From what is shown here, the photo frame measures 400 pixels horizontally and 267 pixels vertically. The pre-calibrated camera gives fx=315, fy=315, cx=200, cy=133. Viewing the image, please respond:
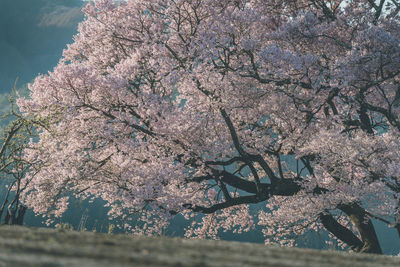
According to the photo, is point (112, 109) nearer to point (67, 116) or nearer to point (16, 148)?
point (67, 116)

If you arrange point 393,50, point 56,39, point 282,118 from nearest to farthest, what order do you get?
point 393,50, point 282,118, point 56,39

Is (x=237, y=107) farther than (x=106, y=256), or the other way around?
(x=237, y=107)

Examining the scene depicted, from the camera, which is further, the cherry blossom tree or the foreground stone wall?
the cherry blossom tree

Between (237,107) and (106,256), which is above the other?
(237,107)

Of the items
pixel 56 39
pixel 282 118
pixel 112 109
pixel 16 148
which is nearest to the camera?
pixel 16 148

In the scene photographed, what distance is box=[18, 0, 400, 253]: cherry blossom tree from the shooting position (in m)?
11.4

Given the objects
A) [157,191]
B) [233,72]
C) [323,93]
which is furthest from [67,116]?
[323,93]

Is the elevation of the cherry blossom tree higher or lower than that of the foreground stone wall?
higher

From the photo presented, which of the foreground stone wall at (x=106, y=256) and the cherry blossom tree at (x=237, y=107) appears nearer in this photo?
the foreground stone wall at (x=106, y=256)

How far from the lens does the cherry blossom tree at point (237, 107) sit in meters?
11.4

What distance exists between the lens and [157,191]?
1263 centimetres

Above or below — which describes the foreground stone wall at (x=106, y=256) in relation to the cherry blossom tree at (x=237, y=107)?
below

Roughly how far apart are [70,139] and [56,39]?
210851 mm

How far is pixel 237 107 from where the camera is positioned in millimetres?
13094
